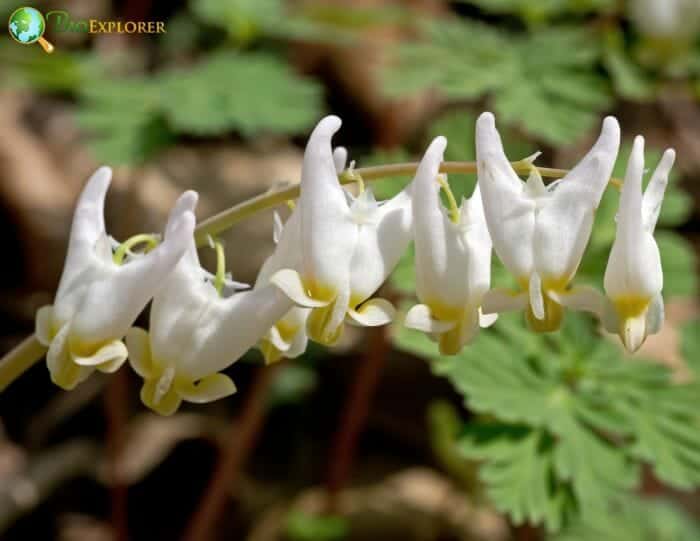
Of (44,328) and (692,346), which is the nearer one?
(44,328)

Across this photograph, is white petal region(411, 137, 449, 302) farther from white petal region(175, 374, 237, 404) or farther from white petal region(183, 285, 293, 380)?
white petal region(175, 374, 237, 404)

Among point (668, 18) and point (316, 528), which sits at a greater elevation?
point (668, 18)

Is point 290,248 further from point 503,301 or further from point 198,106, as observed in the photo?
point 198,106

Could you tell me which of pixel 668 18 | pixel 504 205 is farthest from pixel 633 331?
pixel 668 18

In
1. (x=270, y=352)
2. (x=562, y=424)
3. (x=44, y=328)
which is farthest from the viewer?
(x=562, y=424)

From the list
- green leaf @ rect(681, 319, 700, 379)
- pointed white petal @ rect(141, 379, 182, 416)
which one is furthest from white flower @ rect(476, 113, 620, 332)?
green leaf @ rect(681, 319, 700, 379)

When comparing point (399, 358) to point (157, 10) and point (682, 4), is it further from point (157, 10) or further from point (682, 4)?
point (157, 10)
